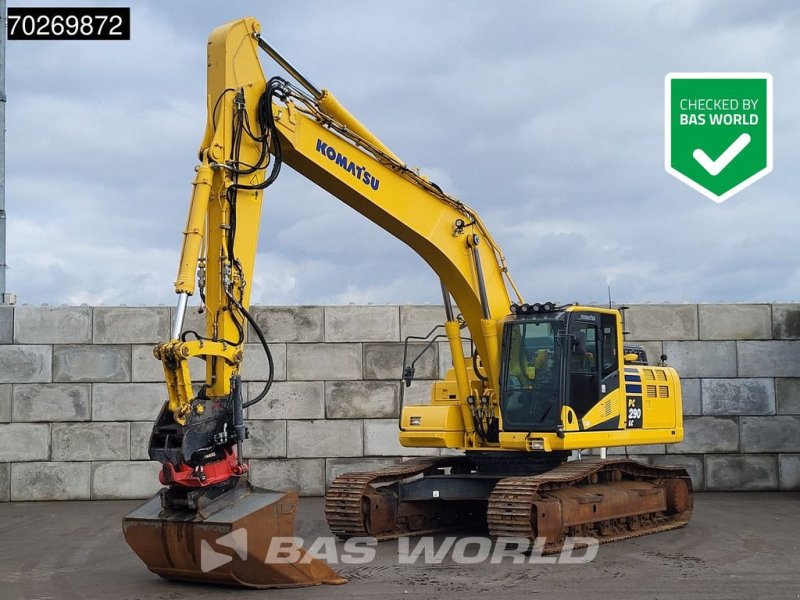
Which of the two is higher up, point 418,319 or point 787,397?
point 418,319

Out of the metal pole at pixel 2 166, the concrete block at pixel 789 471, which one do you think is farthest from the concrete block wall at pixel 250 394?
the metal pole at pixel 2 166

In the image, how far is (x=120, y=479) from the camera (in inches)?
588

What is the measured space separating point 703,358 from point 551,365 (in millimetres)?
6106

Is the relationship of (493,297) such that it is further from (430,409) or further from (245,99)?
(245,99)

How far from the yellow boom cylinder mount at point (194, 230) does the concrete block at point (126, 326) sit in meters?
7.27

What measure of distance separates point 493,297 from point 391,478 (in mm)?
2267

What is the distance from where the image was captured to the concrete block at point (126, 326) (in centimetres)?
1513

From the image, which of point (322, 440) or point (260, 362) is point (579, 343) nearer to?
point (322, 440)

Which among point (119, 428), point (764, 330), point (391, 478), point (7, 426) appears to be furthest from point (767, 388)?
point (7, 426)

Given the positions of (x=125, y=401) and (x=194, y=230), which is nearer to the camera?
(x=194, y=230)

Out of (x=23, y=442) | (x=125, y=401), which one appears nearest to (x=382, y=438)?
(x=125, y=401)

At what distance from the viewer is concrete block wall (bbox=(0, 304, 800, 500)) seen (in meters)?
14.9

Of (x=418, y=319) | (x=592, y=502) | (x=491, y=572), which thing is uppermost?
(x=418, y=319)

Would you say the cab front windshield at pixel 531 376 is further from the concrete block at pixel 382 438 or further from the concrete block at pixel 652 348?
the concrete block at pixel 652 348
